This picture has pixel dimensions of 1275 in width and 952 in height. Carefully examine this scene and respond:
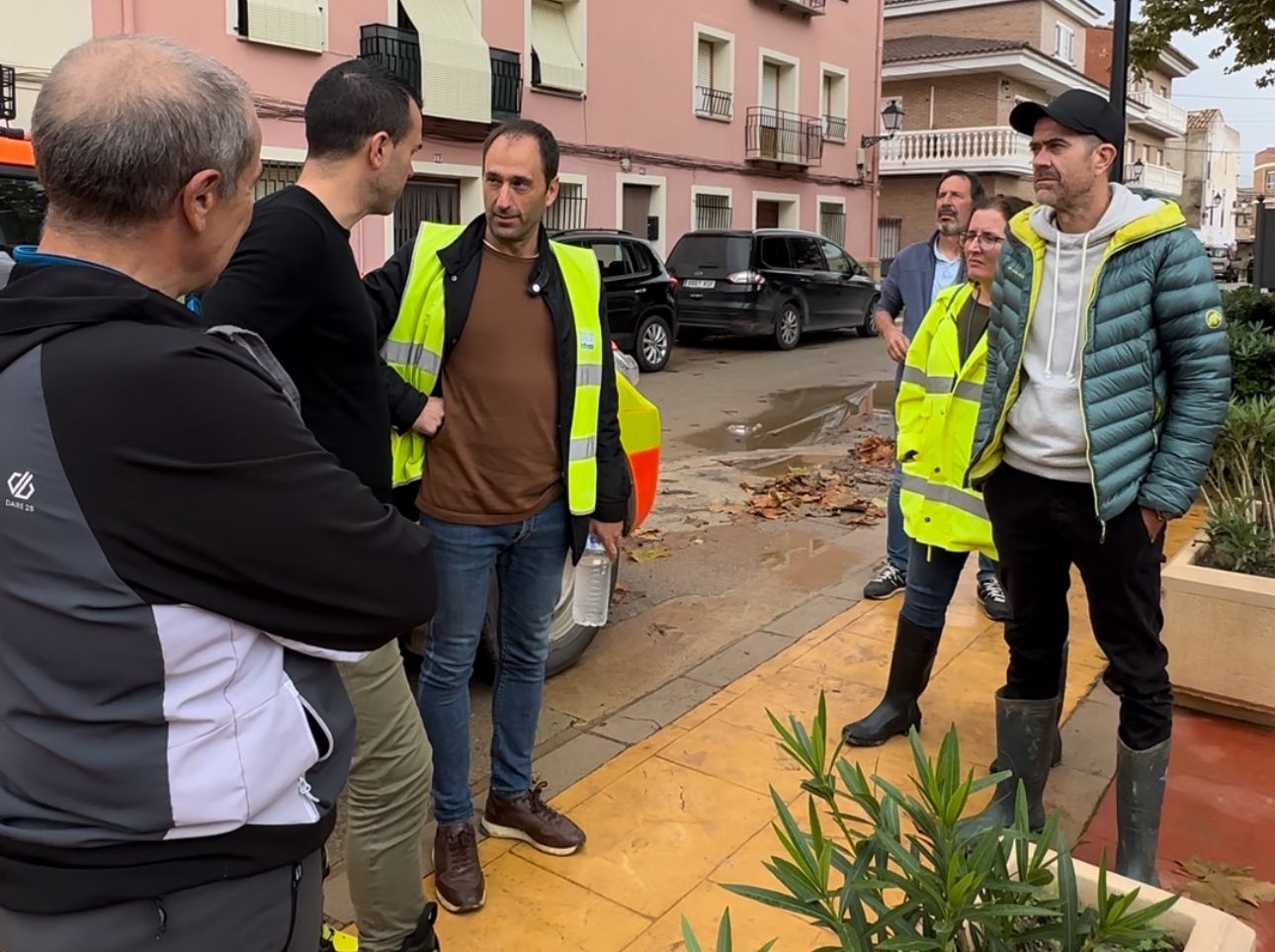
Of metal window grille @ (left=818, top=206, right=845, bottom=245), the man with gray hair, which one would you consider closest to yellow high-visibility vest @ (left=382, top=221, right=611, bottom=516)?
the man with gray hair

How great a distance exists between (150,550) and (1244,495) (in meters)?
4.24

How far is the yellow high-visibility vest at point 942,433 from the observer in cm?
347

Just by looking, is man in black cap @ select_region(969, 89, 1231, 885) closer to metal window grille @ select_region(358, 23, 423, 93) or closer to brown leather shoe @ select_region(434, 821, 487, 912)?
brown leather shoe @ select_region(434, 821, 487, 912)

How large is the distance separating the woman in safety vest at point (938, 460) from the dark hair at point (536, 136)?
1.48 metres

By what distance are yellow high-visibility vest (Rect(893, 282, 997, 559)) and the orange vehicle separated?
133 inches

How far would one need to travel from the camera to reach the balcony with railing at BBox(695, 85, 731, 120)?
69.1 feet

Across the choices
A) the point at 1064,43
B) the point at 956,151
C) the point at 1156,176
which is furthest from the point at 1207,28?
the point at 1156,176

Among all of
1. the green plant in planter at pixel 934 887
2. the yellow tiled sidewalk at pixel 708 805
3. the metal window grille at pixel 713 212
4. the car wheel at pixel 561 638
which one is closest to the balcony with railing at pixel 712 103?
the metal window grille at pixel 713 212

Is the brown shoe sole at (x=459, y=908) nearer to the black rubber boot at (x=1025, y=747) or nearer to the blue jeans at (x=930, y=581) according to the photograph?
the black rubber boot at (x=1025, y=747)

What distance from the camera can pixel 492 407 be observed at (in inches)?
110

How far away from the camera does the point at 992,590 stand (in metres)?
5.12

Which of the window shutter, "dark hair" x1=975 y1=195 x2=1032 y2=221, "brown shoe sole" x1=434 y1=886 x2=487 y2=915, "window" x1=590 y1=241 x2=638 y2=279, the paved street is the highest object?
the window shutter

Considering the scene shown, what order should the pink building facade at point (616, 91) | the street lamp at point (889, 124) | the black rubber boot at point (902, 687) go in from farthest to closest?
the street lamp at point (889, 124) < the pink building facade at point (616, 91) < the black rubber boot at point (902, 687)

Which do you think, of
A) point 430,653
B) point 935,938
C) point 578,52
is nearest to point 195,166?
point 935,938
